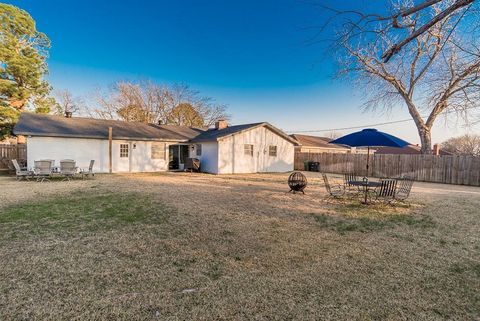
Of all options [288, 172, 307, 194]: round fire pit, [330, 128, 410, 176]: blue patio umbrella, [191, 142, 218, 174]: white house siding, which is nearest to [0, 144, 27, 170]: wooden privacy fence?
[191, 142, 218, 174]: white house siding

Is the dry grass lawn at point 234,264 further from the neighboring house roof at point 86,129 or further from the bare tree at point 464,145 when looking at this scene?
the bare tree at point 464,145

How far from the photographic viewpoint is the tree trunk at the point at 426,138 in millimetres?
17656

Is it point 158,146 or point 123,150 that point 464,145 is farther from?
point 123,150

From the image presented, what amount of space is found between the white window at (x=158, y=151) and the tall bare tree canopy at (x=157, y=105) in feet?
49.7

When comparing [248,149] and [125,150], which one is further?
[248,149]

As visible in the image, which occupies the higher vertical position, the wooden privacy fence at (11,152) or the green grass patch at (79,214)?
the wooden privacy fence at (11,152)

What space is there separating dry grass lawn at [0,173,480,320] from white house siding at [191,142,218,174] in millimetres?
10668

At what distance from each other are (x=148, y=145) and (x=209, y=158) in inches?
→ 184

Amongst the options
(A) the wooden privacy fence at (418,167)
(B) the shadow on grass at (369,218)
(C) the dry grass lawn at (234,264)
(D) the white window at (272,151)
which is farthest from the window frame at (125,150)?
(A) the wooden privacy fence at (418,167)

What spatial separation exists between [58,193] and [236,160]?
37.1 feet

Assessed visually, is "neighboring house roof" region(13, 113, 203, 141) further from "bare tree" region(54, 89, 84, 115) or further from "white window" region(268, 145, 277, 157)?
"bare tree" region(54, 89, 84, 115)

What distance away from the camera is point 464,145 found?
4391 cm

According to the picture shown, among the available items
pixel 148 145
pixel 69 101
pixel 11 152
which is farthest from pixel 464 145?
pixel 69 101

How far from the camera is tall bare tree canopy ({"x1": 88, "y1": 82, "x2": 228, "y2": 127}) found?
31.5 meters
